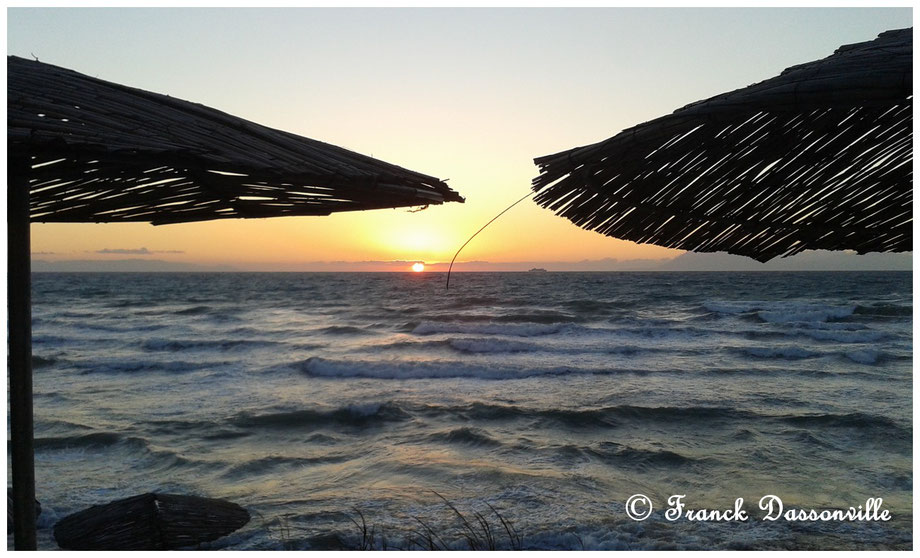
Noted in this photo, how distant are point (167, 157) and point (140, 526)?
3.32 meters

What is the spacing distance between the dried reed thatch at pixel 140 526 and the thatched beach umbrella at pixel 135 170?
190 centimetres

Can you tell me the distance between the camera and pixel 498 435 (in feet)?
30.6

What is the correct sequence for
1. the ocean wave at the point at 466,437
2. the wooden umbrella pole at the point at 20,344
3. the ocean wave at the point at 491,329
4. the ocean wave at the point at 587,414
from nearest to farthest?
1. the wooden umbrella pole at the point at 20,344
2. the ocean wave at the point at 466,437
3. the ocean wave at the point at 587,414
4. the ocean wave at the point at 491,329

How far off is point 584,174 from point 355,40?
3.84 metres

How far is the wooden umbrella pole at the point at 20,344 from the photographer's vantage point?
2184mm

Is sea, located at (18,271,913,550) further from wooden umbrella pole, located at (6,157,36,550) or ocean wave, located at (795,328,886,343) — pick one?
wooden umbrella pole, located at (6,157,36,550)

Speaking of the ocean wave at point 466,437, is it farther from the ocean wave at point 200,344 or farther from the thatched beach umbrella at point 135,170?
the ocean wave at point 200,344

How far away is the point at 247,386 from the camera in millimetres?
13773

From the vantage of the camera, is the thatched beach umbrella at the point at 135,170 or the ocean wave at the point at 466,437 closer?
the thatched beach umbrella at the point at 135,170

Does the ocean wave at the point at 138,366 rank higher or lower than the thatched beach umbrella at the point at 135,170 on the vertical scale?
lower

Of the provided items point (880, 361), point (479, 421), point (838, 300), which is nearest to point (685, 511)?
point (479, 421)

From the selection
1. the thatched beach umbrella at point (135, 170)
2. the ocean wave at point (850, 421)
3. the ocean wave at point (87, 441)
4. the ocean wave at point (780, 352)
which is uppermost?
the thatched beach umbrella at point (135, 170)

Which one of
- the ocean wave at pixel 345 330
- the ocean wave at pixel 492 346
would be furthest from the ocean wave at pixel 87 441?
the ocean wave at pixel 345 330

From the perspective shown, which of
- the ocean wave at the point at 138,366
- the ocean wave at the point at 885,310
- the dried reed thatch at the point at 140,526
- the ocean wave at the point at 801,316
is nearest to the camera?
the dried reed thatch at the point at 140,526
